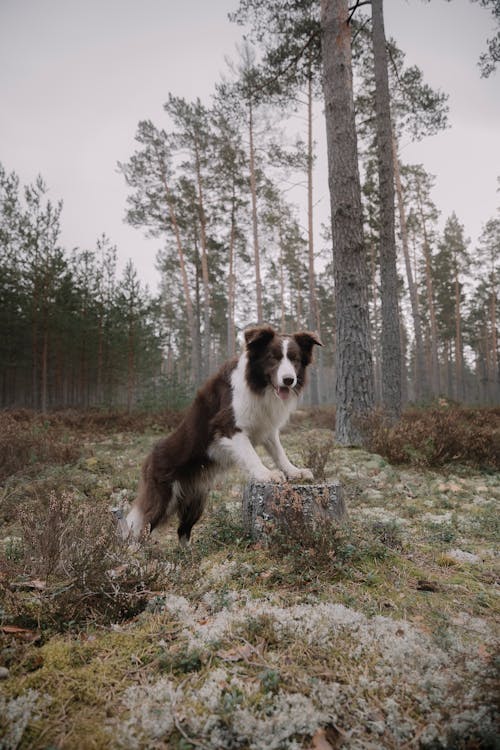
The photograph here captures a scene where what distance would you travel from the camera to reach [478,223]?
32.6 m

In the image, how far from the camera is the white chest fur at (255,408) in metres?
3.66

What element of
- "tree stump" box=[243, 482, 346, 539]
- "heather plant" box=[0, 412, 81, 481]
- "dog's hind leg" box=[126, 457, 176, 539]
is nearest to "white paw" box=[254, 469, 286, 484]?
"tree stump" box=[243, 482, 346, 539]

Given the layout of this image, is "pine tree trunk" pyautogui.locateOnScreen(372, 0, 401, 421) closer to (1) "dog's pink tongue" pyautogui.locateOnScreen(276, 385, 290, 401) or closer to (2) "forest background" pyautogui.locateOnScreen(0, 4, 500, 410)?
(2) "forest background" pyautogui.locateOnScreen(0, 4, 500, 410)

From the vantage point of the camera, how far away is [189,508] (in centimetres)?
394

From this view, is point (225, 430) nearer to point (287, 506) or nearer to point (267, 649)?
point (287, 506)

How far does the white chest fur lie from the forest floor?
90 centimetres

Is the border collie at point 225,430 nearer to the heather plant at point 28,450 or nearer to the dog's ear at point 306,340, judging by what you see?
the dog's ear at point 306,340

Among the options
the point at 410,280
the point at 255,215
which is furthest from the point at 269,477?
the point at 410,280

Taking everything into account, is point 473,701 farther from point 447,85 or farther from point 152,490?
point 447,85

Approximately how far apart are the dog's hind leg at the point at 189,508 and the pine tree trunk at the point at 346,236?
12.9ft

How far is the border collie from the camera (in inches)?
145

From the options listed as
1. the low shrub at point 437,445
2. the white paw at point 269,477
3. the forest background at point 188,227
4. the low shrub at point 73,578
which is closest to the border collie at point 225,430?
the white paw at point 269,477

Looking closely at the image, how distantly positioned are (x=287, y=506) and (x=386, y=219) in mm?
9148

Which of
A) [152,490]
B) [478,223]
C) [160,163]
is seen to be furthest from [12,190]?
[478,223]
